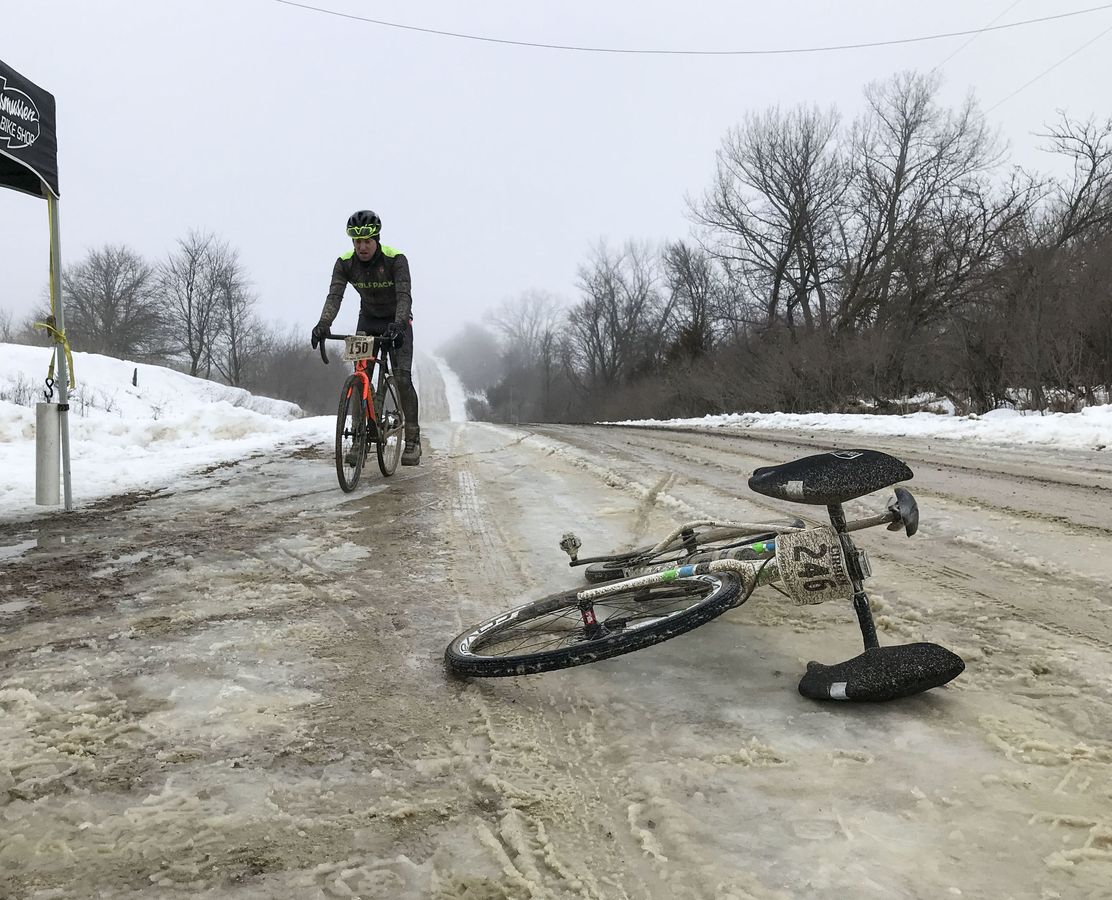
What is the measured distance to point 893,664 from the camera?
1.90 m

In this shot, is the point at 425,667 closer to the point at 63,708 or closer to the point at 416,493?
the point at 63,708

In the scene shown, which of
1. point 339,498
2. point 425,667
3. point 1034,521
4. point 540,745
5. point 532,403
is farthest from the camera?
point 532,403

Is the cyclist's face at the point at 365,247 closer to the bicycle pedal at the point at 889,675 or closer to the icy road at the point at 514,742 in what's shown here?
the icy road at the point at 514,742

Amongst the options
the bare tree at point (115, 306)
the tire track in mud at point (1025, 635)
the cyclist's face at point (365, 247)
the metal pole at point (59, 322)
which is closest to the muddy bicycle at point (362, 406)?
the cyclist's face at point (365, 247)

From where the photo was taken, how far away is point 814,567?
6.79 ft

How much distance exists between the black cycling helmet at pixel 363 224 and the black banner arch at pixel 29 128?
2.04 metres

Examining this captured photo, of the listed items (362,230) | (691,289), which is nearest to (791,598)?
(362,230)

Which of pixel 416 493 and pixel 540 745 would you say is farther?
pixel 416 493

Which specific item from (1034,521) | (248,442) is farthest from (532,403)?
(1034,521)

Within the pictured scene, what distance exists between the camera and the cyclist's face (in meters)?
5.91

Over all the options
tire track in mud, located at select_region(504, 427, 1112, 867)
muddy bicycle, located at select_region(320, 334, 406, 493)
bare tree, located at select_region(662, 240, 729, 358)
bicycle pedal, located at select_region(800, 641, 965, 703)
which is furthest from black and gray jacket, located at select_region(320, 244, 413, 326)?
bare tree, located at select_region(662, 240, 729, 358)

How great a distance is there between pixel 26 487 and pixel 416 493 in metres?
3.02

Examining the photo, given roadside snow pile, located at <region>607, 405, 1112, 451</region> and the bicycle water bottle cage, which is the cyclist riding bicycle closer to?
the bicycle water bottle cage

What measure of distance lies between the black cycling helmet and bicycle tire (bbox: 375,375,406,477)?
1234 mm
